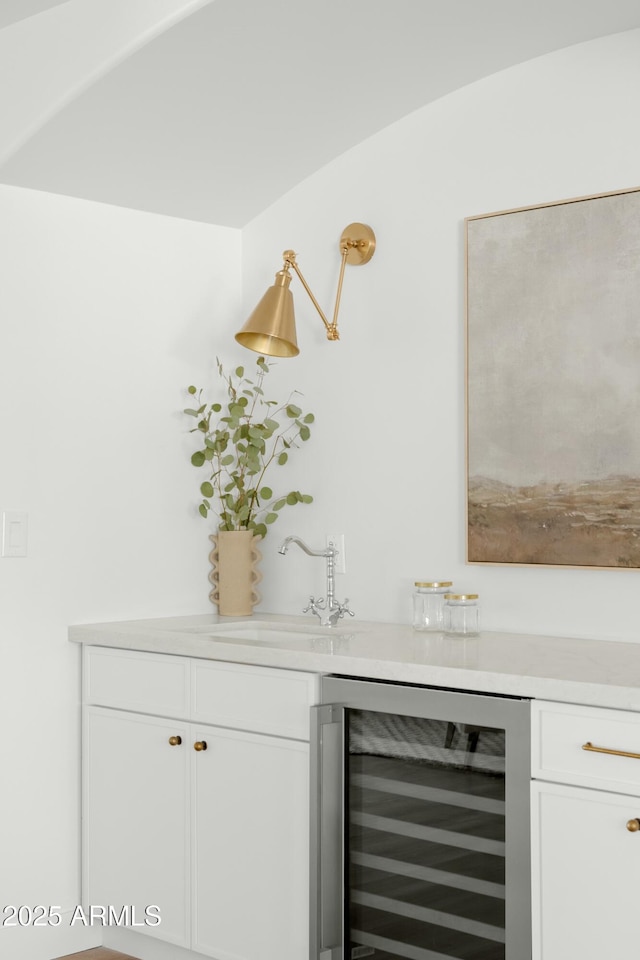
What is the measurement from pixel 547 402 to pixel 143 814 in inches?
57.5

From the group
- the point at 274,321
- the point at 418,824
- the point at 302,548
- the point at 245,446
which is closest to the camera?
the point at 418,824

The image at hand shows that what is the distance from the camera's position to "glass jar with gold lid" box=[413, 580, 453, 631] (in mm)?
2945

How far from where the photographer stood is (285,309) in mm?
3072


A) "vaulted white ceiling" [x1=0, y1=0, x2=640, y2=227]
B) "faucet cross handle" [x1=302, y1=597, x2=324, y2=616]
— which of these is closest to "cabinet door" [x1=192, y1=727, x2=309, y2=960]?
"faucet cross handle" [x1=302, y1=597, x2=324, y2=616]

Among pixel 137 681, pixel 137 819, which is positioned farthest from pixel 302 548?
pixel 137 819

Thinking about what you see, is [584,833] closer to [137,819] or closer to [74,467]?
[137,819]

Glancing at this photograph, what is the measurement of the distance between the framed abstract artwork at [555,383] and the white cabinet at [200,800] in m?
0.74

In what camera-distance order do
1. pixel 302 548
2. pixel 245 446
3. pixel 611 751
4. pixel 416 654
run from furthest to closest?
pixel 245 446 → pixel 302 548 → pixel 416 654 → pixel 611 751

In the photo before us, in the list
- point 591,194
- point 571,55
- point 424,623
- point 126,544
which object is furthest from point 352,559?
point 571,55

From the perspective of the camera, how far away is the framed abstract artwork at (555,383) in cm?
268

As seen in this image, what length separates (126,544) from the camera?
3.27m

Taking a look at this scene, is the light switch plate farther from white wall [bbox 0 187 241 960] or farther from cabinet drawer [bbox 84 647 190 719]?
→ cabinet drawer [bbox 84 647 190 719]

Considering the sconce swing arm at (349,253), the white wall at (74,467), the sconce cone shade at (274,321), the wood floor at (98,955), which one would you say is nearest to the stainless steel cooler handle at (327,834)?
the wood floor at (98,955)

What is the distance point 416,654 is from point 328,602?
26.8 inches
